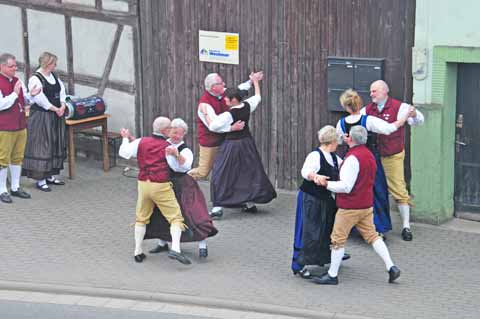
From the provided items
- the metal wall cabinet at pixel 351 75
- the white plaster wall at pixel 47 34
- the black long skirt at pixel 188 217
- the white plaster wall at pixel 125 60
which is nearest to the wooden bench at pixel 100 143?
the white plaster wall at pixel 125 60

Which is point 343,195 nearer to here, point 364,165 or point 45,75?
point 364,165

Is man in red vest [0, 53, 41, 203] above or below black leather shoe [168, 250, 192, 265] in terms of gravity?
above

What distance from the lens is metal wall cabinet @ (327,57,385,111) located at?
48.0ft

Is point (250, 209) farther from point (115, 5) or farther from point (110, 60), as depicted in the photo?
point (115, 5)

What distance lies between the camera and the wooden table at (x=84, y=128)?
16.5 metres

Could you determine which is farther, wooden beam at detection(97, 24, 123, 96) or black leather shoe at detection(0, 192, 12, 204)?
wooden beam at detection(97, 24, 123, 96)

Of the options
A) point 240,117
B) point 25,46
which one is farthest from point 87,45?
point 240,117

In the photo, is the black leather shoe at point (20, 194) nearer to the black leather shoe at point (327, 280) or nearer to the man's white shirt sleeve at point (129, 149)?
the man's white shirt sleeve at point (129, 149)

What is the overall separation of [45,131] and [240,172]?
304cm

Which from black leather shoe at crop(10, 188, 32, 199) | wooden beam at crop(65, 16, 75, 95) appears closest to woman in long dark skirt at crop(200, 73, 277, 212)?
black leather shoe at crop(10, 188, 32, 199)

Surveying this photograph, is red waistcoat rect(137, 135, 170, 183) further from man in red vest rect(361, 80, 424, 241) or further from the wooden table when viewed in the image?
the wooden table

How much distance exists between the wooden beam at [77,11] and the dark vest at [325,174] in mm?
5380

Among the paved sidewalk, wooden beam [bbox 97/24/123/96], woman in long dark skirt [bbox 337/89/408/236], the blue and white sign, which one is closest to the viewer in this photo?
the paved sidewalk

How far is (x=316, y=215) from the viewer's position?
40.5 feet
